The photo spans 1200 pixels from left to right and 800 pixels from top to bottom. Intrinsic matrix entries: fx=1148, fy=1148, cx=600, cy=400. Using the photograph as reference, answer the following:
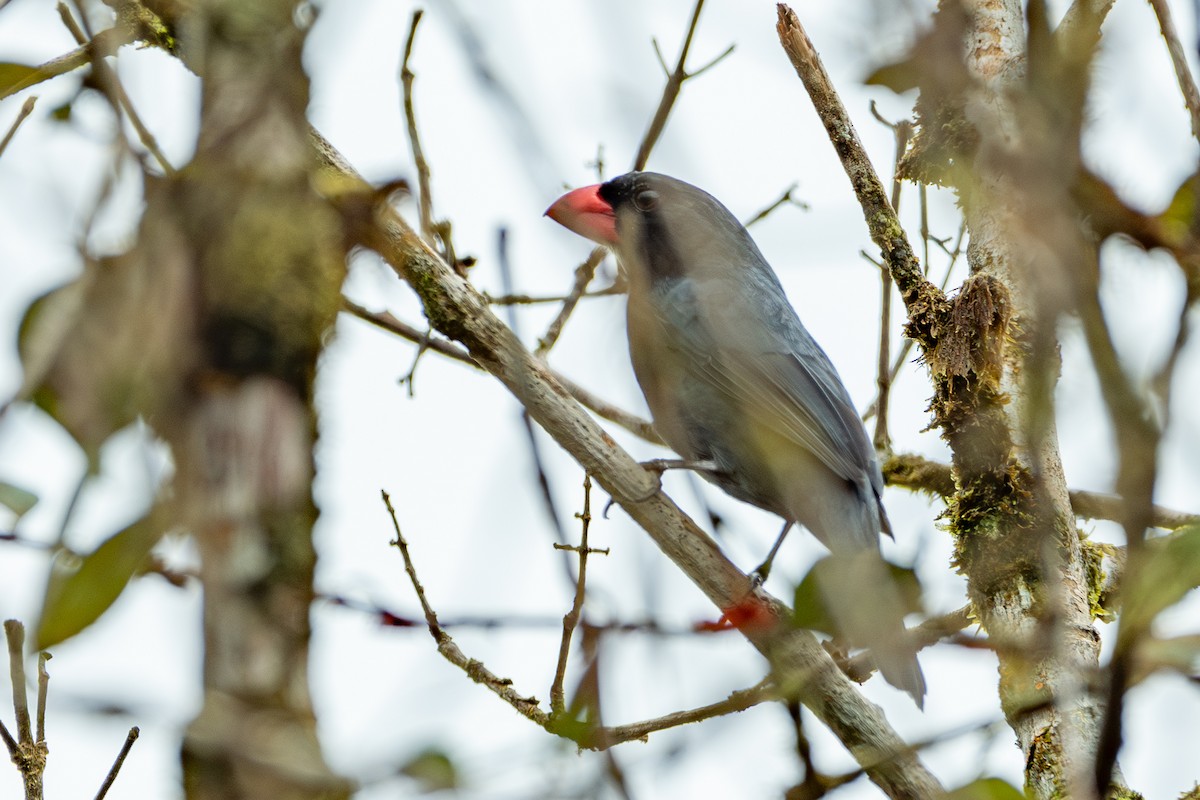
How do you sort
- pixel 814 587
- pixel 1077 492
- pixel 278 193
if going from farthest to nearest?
pixel 1077 492 < pixel 814 587 < pixel 278 193

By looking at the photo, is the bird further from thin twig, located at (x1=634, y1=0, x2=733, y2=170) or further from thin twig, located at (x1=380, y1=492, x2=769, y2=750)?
thin twig, located at (x1=380, y1=492, x2=769, y2=750)

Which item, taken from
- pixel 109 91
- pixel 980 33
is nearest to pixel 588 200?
pixel 980 33

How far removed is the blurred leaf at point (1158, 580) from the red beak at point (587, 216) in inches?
156

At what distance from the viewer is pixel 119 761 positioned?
8.05ft

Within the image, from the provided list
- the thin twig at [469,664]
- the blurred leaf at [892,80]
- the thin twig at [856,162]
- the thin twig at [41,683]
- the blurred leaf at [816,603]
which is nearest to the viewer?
the blurred leaf at [816,603]

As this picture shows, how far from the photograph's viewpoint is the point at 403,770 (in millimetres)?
1159

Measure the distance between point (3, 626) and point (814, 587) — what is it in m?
1.30

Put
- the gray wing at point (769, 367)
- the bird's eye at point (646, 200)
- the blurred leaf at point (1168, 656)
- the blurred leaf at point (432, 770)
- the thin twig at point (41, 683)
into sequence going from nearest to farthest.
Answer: the blurred leaf at point (432, 770) → the blurred leaf at point (1168, 656) → the thin twig at point (41, 683) → the gray wing at point (769, 367) → the bird's eye at point (646, 200)

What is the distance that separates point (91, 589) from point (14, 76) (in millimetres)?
1302

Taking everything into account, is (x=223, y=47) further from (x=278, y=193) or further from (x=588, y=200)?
(x=588, y=200)

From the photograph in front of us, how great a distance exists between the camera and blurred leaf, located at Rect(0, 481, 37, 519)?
6.20 feet

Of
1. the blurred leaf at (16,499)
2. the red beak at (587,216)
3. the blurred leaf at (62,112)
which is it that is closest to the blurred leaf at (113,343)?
the blurred leaf at (16,499)

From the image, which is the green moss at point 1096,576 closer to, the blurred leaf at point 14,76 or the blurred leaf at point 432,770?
the blurred leaf at point 432,770

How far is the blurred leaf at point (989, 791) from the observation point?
1.53 metres
